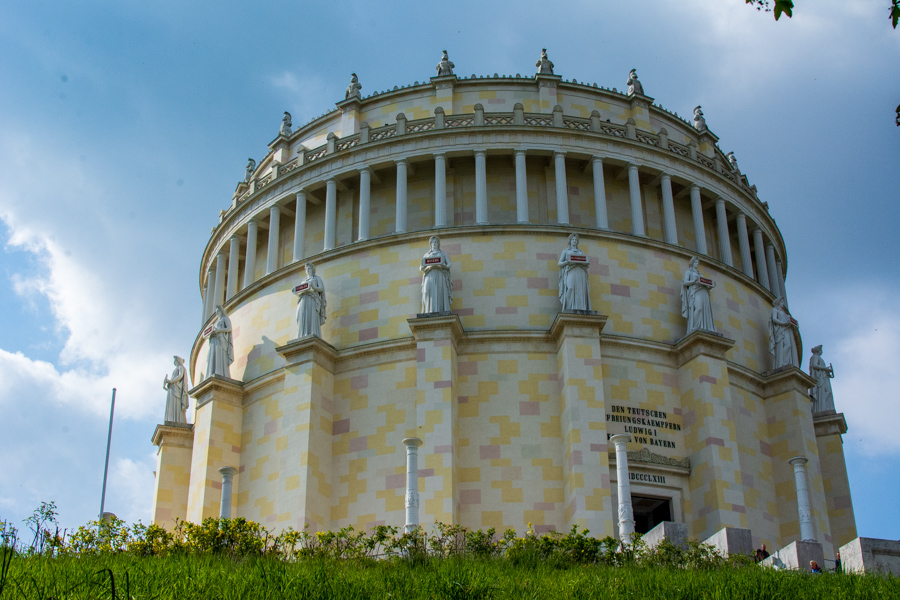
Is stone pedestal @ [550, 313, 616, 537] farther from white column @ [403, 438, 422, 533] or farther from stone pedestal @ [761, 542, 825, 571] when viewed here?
stone pedestal @ [761, 542, 825, 571]

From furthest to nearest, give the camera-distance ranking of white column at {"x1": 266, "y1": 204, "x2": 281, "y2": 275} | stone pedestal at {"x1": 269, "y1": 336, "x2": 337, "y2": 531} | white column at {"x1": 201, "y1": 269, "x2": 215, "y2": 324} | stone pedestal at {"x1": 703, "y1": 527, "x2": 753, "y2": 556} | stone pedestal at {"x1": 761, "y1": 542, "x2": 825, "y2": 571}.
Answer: white column at {"x1": 201, "y1": 269, "x2": 215, "y2": 324}
white column at {"x1": 266, "y1": 204, "x2": 281, "y2": 275}
stone pedestal at {"x1": 269, "y1": 336, "x2": 337, "y2": 531}
stone pedestal at {"x1": 703, "y1": 527, "x2": 753, "y2": 556}
stone pedestal at {"x1": 761, "y1": 542, "x2": 825, "y2": 571}

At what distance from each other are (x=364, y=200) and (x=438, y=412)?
977cm

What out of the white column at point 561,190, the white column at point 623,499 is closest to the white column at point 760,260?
the white column at point 561,190

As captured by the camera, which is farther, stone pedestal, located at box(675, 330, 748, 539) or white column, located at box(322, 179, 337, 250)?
white column, located at box(322, 179, 337, 250)

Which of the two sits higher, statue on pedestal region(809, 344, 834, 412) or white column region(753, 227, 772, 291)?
white column region(753, 227, 772, 291)

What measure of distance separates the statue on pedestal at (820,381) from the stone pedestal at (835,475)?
47 centimetres

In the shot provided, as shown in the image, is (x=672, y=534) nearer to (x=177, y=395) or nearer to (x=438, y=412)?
(x=438, y=412)

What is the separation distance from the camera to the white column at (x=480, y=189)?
36656 mm

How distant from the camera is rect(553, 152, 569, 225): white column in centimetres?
3672

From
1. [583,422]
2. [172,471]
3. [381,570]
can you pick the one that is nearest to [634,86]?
[583,422]

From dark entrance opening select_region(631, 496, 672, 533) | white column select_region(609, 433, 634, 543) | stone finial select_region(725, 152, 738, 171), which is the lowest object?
white column select_region(609, 433, 634, 543)

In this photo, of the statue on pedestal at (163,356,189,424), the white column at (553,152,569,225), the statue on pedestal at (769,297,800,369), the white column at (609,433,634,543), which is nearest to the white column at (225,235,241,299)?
the statue on pedestal at (163,356,189,424)

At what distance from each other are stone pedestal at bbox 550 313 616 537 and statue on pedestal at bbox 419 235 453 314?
11.6 ft

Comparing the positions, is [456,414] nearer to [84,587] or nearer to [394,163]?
[394,163]
